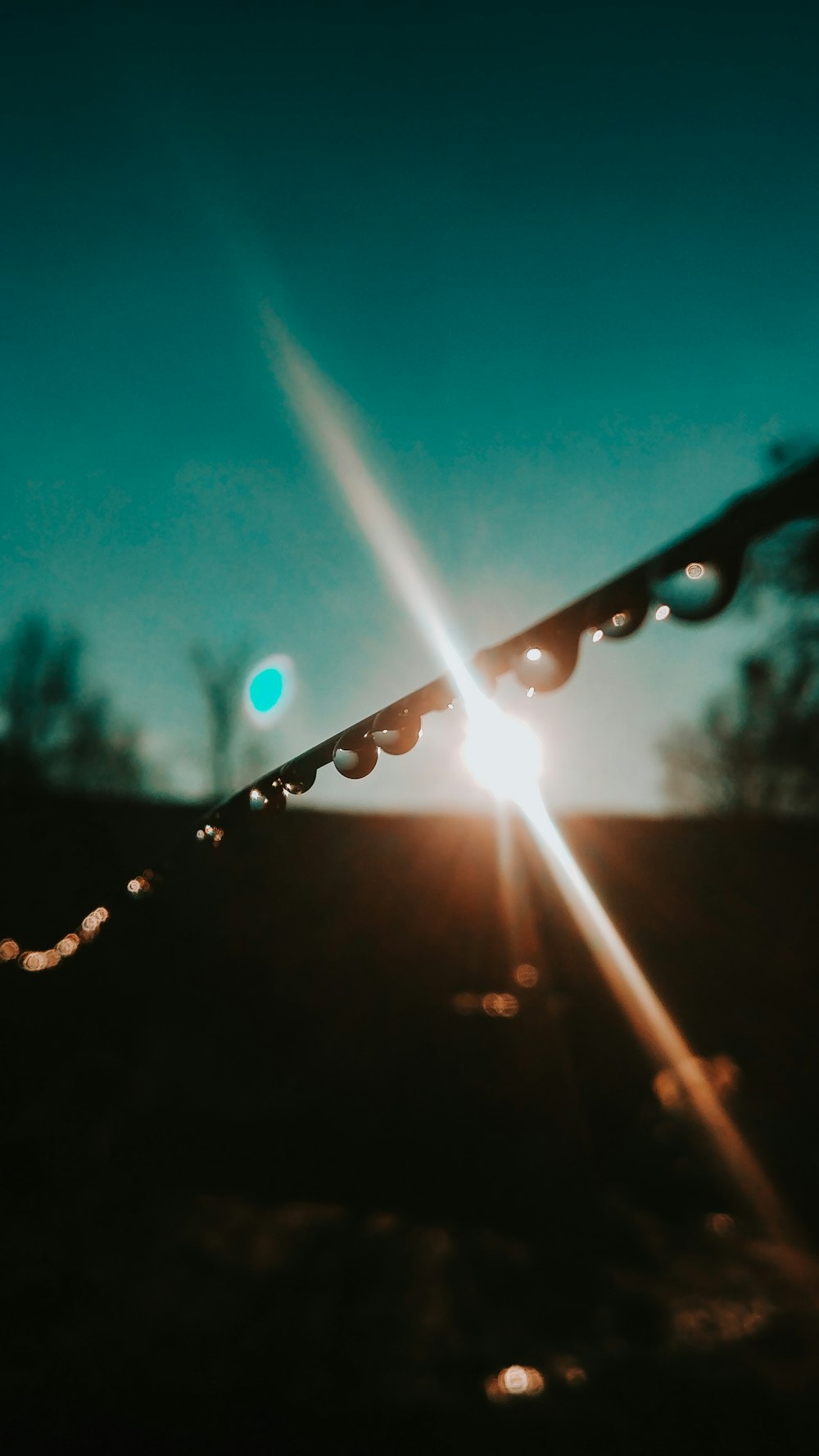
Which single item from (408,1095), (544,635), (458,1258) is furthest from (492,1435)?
(408,1095)

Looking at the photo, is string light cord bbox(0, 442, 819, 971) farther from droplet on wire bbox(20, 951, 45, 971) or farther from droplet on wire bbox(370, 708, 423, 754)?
droplet on wire bbox(20, 951, 45, 971)

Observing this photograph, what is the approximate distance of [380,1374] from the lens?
5.03m

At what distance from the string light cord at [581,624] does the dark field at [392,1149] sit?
0.33 m

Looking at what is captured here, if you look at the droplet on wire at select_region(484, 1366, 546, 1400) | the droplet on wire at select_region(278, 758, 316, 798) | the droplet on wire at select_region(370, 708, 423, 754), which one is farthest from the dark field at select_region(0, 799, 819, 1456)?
the droplet on wire at select_region(370, 708, 423, 754)

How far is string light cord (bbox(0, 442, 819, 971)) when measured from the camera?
50 centimetres

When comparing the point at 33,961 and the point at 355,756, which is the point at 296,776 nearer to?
the point at 355,756

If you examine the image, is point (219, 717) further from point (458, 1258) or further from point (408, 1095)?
point (458, 1258)

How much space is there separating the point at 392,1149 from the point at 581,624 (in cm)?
1088

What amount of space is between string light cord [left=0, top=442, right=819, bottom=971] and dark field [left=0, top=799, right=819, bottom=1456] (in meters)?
0.33

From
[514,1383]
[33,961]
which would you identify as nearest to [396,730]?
[33,961]

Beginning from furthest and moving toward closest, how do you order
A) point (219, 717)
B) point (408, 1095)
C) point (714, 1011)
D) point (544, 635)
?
point (219, 717), point (714, 1011), point (408, 1095), point (544, 635)

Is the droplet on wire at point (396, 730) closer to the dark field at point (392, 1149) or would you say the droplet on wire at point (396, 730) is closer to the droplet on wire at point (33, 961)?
the dark field at point (392, 1149)

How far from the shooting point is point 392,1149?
10188mm

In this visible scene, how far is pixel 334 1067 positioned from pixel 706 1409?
32.9ft
